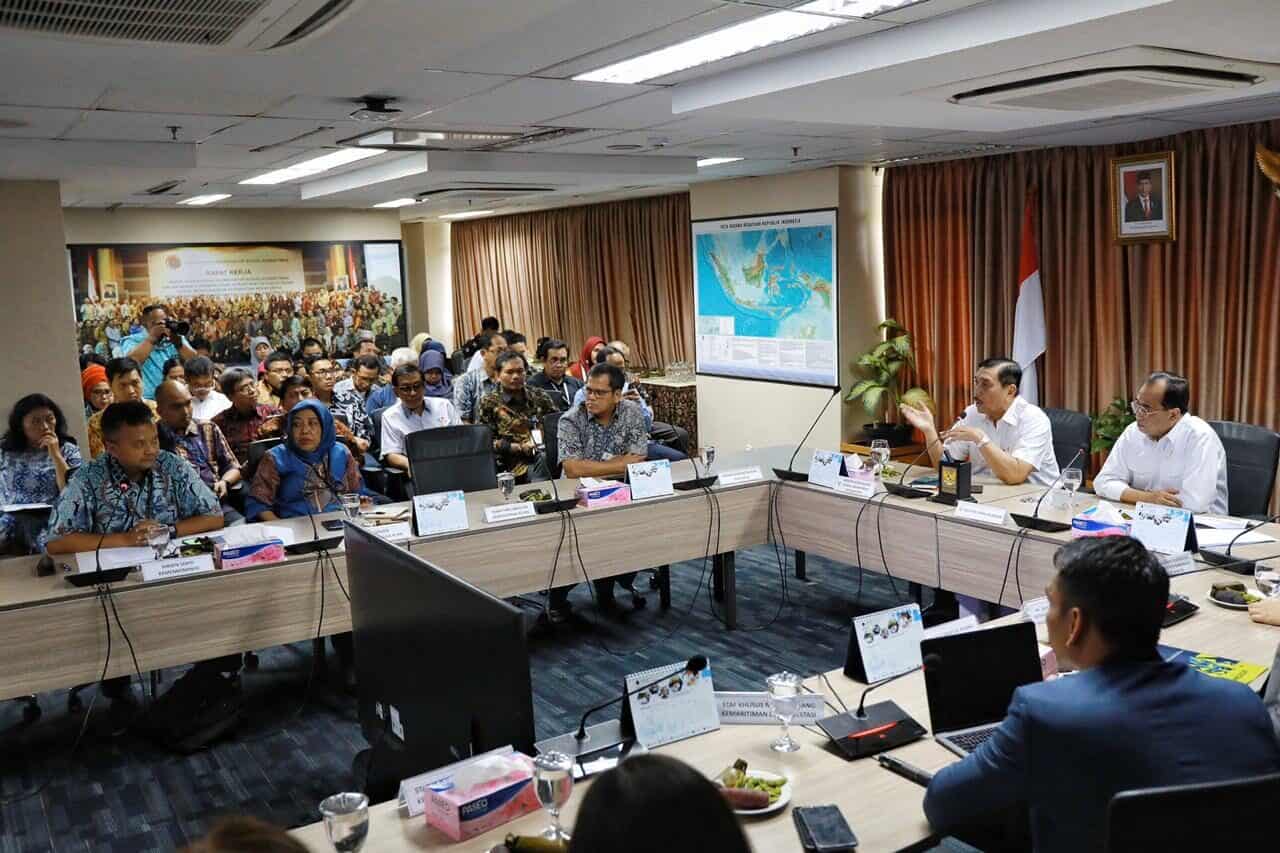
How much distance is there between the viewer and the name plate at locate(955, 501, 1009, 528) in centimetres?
382

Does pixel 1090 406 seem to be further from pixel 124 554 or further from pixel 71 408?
pixel 71 408

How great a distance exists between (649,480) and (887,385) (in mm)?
3862

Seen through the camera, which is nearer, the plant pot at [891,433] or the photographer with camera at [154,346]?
the plant pot at [891,433]

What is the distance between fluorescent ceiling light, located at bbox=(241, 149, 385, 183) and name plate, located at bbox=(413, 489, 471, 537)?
2.78 metres

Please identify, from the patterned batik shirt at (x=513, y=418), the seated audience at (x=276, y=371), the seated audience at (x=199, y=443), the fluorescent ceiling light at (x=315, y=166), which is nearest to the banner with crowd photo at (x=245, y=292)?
the fluorescent ceiling light at (x=315, y=166)

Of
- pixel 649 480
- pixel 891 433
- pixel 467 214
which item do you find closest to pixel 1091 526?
pixel 649 480

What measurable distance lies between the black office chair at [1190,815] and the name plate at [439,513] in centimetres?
288

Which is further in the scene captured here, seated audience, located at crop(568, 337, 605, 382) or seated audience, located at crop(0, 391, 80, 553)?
seated audience, located at crop(568, 337, 605, 382)

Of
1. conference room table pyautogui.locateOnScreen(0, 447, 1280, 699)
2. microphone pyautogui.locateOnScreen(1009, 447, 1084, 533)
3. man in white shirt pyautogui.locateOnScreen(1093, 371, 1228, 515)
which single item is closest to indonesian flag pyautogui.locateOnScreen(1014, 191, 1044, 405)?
conference room table pyautogui.locateOnScreen(0, 447, 1280, 699)

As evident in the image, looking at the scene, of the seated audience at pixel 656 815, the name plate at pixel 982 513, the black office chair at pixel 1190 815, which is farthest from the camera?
the name plate at pixel 982 513

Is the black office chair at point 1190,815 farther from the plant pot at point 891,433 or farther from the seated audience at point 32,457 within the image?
the plant pot at point 891,433

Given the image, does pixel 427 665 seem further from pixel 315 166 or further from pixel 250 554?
pixel 315 166

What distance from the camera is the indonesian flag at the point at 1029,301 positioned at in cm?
701

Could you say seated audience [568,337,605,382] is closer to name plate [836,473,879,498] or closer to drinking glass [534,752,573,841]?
name plate [836,473,879,498]
